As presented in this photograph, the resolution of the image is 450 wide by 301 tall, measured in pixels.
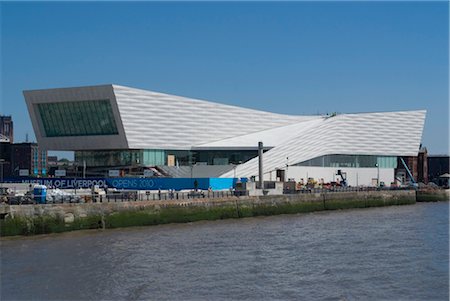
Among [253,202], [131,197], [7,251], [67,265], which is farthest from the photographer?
[253,202]

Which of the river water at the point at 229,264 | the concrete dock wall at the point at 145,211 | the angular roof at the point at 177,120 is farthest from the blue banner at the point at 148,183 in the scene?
the river water at the point at 229,264

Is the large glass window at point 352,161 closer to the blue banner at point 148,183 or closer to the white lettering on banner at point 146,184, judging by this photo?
the blue banner at point 148,183

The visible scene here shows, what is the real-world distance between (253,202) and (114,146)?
2355cm

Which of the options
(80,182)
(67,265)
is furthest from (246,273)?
(80,182)

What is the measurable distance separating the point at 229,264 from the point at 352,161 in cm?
5690

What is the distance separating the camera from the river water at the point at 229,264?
2045 cm

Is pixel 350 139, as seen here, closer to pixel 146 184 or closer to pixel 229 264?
pixel 146 184

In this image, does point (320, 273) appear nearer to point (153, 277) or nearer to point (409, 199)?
point (153, 277)

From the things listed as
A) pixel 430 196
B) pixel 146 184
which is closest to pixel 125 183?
pixel 146 184

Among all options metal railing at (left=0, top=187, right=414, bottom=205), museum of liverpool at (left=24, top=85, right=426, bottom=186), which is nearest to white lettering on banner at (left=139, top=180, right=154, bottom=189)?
museum of liverpool at (left=24, top=85, right=426, bottom=186)

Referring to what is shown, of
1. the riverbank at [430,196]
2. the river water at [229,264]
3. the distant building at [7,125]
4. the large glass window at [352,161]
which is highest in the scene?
the distant building at [7,125]

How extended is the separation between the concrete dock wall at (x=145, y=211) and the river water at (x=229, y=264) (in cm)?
98

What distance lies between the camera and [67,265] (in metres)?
24.4

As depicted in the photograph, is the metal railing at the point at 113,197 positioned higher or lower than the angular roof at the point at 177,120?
lower
